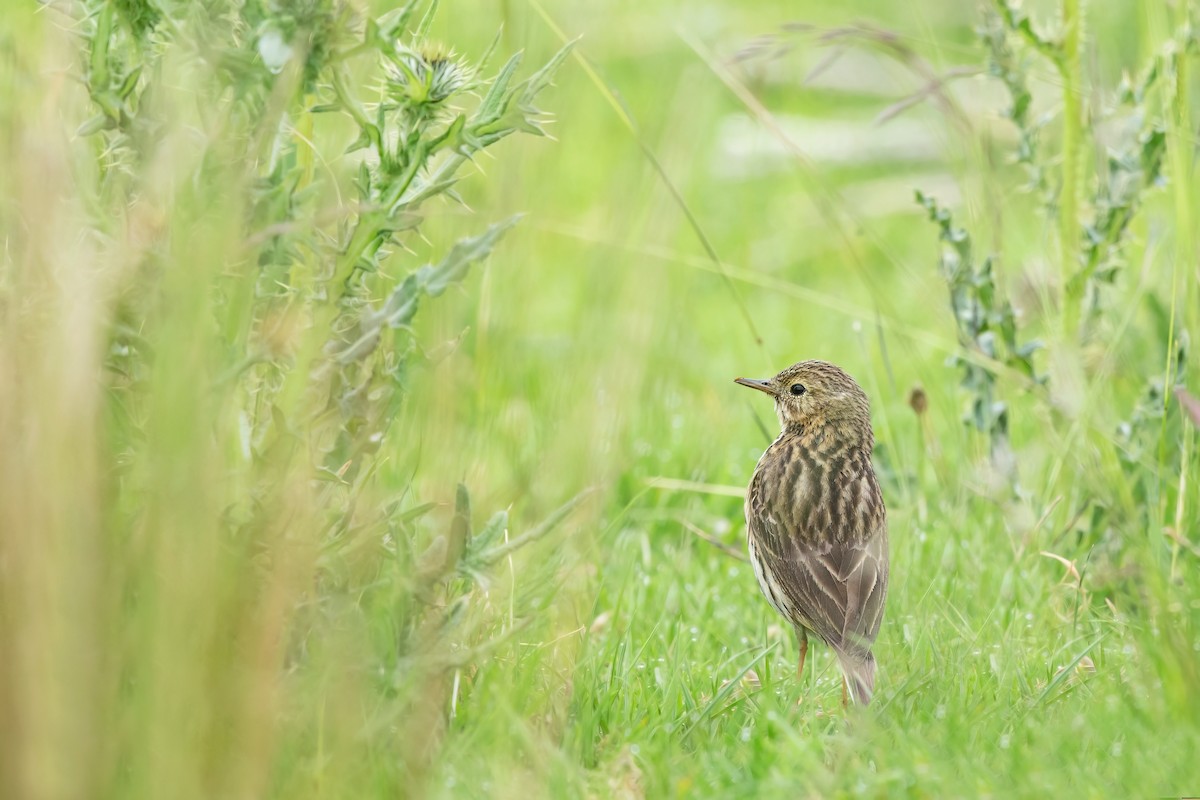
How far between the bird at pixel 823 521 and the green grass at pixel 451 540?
0.37ft

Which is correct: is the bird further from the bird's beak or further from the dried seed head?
the dried seed head

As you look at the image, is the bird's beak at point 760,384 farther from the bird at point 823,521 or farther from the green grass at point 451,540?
the green grass at point 451,540

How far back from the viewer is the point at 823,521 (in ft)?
13.9

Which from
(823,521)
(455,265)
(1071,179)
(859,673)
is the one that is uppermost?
(1071,179)

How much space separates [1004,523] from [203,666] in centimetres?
304

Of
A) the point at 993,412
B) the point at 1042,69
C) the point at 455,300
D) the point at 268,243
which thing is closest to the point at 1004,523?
the point at 993,412

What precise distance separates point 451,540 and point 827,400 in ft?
6.73

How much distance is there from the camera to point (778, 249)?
784cm

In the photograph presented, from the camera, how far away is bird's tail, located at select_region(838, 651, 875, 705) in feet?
11.5

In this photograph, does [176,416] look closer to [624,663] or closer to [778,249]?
[624,663]

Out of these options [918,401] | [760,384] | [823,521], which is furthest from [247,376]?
[918,401]

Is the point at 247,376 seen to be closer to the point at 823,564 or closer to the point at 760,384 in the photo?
the point at 823,564

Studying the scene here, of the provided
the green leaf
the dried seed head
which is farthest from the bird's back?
the green leaf

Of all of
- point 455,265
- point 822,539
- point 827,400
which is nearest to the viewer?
point 455,265
